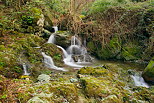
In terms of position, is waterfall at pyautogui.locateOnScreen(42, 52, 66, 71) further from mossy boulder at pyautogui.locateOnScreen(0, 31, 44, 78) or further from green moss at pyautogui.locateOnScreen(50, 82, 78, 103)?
green moss at pyautogui.locateOnScreen(50, 82, 78, 103)

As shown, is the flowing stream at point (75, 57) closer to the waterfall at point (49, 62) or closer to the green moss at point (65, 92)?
the waterfall at point (49, 62)

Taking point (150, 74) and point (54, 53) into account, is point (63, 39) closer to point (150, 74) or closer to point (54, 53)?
point (54, 53)

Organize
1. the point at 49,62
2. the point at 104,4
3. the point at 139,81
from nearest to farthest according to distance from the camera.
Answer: the point at 139,81 → the point at 49,62 → the point at 104,4

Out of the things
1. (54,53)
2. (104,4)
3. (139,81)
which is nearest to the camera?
(139,81)

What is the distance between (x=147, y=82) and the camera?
18.7 ft

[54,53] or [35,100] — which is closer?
[35,100]

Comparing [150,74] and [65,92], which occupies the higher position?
[65,92]

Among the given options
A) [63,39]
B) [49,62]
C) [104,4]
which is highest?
[104,4]

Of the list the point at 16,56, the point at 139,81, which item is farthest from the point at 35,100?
the point at 139,81

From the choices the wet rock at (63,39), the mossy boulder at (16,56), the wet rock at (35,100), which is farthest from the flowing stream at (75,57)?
the wet rock at (35,100)

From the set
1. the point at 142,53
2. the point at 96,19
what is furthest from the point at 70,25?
the point at 142,53

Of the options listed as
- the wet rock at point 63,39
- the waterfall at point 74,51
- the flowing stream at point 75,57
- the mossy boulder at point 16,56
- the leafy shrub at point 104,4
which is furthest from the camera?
the leafy shrub at point 104,4

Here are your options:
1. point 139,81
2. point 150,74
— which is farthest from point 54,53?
point 150,74

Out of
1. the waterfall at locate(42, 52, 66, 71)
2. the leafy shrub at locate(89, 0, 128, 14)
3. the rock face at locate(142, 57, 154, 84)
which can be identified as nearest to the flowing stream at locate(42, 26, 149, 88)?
the waterfall at locate(42, 52, 66, 71)
